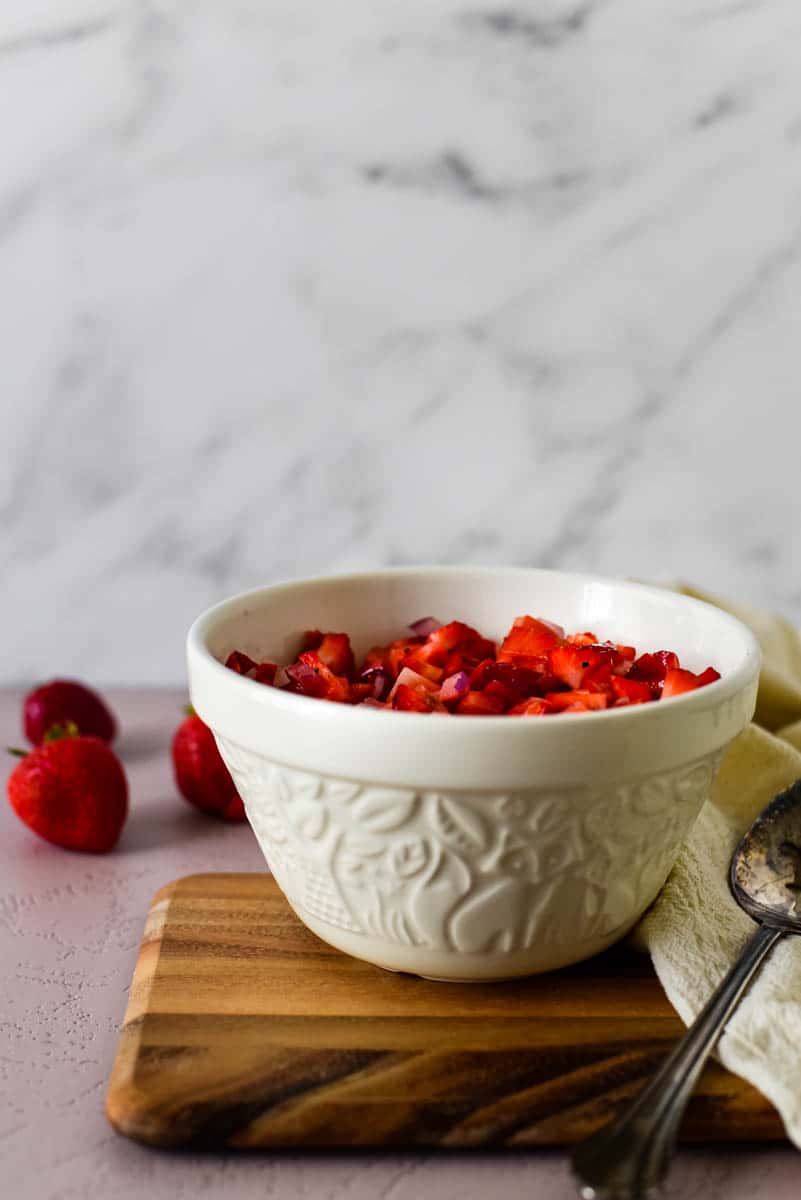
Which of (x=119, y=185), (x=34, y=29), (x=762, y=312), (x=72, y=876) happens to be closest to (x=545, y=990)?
(x=72, y=876)

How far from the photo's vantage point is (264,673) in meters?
0.88

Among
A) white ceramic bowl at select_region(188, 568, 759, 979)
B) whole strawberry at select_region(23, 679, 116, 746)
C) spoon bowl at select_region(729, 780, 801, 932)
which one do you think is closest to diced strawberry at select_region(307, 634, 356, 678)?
white ceramic bowl at select_region(188, 568, 759, 979)

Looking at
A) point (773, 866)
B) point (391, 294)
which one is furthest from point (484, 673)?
point (391, 294)

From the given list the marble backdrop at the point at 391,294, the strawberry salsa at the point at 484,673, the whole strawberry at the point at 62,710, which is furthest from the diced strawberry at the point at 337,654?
the marble backdrop at the point at 391,294

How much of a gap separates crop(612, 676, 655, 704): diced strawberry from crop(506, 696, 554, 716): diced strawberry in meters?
0.05

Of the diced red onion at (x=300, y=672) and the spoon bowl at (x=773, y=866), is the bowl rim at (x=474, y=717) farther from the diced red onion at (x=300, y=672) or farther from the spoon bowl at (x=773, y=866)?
the spoon bowl at (x=773, y=866)

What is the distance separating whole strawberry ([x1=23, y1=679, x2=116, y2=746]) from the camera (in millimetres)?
1347

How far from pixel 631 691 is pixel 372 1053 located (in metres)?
0.27

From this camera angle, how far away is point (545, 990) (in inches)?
31.6

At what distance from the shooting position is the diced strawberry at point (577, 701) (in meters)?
0.79

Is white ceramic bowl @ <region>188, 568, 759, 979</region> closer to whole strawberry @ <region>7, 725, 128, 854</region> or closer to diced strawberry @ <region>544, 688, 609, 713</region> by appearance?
diced strawberry @ <region>544, 688, 609, 713</region>

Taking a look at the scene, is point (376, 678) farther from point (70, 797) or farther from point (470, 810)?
point (70, 797)

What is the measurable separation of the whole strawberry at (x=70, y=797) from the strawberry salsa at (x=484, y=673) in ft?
0.85

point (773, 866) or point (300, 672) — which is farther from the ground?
point (300, 672)
